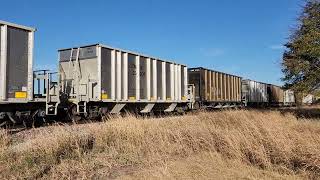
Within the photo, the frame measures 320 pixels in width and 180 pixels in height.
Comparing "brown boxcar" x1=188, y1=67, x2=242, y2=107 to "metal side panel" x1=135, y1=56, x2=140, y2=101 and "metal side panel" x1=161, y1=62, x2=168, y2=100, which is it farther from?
"metal side panel" x1=135, y1=56, x2=140, y2=101

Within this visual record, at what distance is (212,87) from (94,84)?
45.2 ft

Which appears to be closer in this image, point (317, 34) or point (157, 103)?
point (317, 34)

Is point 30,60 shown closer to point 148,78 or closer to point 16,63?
point 16,63

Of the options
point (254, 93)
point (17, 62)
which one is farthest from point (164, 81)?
point (254, 93)

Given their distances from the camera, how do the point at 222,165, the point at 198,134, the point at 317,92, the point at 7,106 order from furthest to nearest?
the point at 317,92, the point at 7,106, the point at 198,134, the point at 222,165

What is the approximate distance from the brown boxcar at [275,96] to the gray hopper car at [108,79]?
31.7 metres

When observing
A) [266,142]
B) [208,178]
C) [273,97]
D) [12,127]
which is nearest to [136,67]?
[12,127]

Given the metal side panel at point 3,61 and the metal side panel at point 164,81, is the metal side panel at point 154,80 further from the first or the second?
the metal side panel at point 3,61

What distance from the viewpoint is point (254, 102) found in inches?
1705

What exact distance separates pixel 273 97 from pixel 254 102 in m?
9.87

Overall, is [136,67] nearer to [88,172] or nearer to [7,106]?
[7,106]

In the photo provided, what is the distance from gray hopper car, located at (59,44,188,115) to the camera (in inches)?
693

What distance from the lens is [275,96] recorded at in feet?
174

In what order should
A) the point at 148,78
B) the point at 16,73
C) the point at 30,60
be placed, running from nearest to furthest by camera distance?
the point at 16,73 → the point at 30,60 → the point at 148,78
